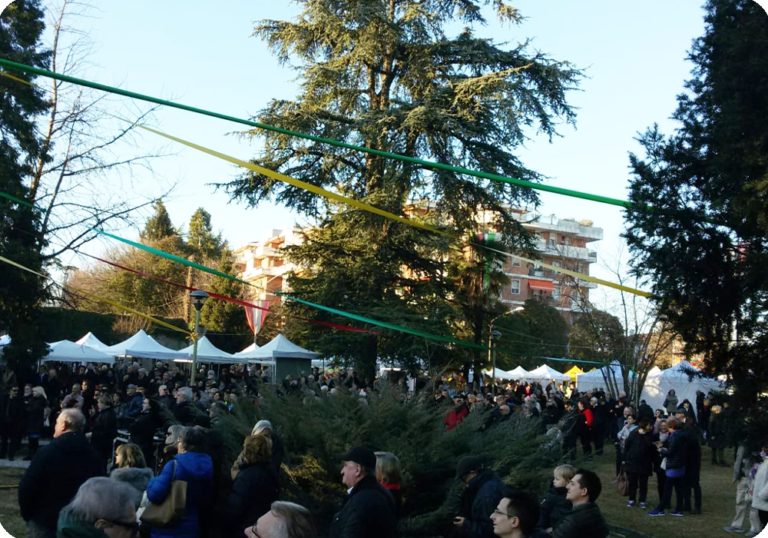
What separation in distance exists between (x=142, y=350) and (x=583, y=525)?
2697 cm

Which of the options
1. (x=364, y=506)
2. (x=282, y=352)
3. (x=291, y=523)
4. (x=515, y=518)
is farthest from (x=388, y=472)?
(x=282, y=352)

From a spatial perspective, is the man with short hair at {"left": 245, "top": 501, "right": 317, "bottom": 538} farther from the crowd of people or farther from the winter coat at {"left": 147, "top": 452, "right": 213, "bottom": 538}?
the winter coat at {"left": 147, "top": 452, "right": 213, "bottom": 538}

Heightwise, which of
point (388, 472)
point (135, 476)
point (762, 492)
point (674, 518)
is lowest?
point (674, 518)

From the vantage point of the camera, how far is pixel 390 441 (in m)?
9.48

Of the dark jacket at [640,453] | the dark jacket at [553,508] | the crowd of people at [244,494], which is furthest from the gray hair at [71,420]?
the dark jacket at [640,453]

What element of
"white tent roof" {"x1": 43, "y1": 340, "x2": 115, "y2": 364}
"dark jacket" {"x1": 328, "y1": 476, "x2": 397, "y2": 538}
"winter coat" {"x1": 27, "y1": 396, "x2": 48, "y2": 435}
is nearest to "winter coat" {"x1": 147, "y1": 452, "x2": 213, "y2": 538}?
"dark jacket" {"x1": 328, "y1": 476, "x2": 397, "y2": 538}

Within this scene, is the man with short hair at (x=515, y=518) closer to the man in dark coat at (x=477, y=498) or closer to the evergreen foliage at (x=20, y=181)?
the man in dark coat at (x=477, y=498)

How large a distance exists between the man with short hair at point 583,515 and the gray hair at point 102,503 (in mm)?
3000

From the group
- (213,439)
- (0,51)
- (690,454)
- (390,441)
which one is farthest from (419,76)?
(213,439)

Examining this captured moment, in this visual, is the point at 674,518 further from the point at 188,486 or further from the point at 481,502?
the point at 188,486

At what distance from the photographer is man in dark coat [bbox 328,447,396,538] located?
5.36 metres

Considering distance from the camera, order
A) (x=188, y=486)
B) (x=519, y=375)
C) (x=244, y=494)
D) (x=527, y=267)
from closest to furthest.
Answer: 1. (x=188, y=486)
2. (x=244, y=494)
3. (x=519, y=375)
4. (x=527, y=267)

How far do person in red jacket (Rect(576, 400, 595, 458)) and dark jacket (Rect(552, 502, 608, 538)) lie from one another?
611 inches

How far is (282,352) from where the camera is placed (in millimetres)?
28734
